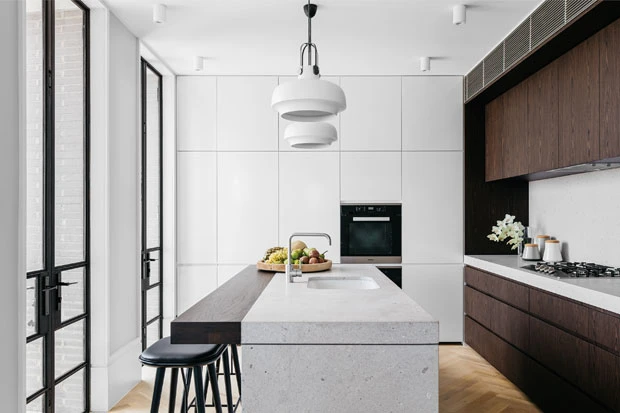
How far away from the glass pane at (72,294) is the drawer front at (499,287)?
2.94 meters

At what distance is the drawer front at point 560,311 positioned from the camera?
8.87ft

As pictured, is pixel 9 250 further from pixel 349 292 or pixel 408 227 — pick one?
pixel 408 227

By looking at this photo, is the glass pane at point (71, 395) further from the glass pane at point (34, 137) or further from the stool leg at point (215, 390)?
the stool leg at point (215, 390)

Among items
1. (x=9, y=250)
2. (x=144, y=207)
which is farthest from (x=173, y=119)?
(x=9, y=250)

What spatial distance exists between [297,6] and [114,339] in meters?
2.59

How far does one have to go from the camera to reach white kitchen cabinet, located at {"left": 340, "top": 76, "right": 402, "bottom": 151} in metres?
4.92

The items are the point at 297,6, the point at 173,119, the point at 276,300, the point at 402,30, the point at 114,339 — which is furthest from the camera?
the point at 173,119

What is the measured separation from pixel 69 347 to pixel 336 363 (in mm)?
2080

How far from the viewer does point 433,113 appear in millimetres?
4922

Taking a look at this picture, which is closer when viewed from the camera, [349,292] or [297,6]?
[349,292]

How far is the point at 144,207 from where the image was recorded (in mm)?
4344

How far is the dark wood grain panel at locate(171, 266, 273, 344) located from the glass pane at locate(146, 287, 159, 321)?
242 centimetres

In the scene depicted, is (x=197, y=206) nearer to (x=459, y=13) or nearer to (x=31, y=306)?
(x=31, y=306)

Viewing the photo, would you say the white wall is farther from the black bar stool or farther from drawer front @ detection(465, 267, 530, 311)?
drawer front @ detection(465, 267, 530, 311)
